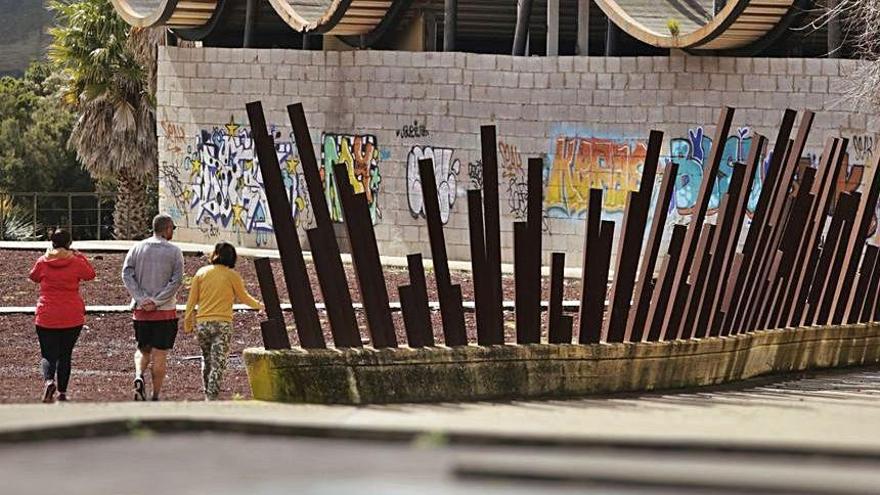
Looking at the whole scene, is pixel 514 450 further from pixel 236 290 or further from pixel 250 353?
pixel 236 290

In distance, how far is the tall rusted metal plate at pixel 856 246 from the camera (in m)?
14.2

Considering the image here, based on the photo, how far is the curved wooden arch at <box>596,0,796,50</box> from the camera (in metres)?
24.8

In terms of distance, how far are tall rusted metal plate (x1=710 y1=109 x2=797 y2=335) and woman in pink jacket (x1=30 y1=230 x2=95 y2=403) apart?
4734mm

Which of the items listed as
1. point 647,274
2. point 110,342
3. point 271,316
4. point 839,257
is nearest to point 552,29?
point 110,342

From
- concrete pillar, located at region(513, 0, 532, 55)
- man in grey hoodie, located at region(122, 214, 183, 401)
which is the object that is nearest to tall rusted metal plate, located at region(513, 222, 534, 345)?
man in grey hoodie, located at region(122, 214, 183, 401)

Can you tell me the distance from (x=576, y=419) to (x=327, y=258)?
182 cm

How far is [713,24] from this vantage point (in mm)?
24750

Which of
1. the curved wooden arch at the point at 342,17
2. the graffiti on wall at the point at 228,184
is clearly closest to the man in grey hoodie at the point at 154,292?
the curved wooden arch at the point at 342,17

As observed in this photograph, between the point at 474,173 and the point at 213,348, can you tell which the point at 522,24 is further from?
the point at 213,348

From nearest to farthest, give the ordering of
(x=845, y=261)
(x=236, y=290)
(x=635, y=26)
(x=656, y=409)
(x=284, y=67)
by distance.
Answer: (x=656, y=409), (x=236, y=290), (x=845, y=261), (x=635, y=26), (x=284, y=67)

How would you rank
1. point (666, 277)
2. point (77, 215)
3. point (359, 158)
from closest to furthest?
point (666, 277)
point (359, 158)
point (77, 215)

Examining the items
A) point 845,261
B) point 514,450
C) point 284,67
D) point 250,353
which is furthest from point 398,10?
point 514,450

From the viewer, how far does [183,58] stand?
30125 mm

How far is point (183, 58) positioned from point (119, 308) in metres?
10.2
